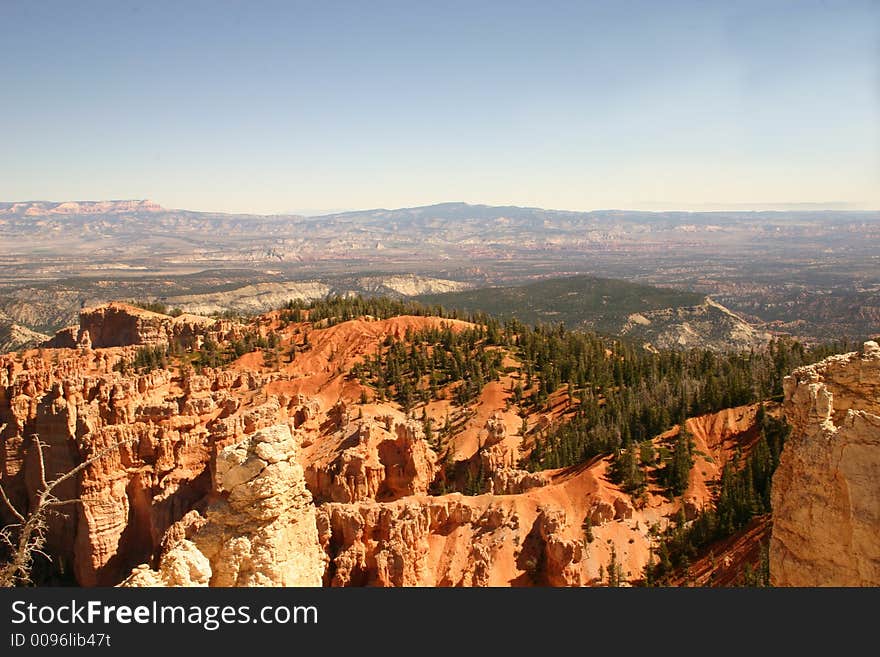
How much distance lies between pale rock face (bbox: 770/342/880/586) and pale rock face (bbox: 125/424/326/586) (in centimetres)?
1085

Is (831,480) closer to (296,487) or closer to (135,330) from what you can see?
(296,487)

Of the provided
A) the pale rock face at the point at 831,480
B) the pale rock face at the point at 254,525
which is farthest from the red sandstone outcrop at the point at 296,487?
the pale rock face at the point at 831,480

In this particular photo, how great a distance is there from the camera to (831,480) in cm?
1252

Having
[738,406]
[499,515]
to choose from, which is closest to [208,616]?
[499,515]

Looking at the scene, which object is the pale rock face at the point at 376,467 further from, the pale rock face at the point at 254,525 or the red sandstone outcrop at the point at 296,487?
the pale rock face at the point at 254,525

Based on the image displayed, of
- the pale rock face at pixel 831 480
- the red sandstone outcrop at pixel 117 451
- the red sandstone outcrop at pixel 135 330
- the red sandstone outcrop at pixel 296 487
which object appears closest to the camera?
the pale rock face at pixel 831 480

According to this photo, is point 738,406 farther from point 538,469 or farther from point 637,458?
point 538,469

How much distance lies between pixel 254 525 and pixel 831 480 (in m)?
12.1

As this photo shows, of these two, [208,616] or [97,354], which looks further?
[97,354]

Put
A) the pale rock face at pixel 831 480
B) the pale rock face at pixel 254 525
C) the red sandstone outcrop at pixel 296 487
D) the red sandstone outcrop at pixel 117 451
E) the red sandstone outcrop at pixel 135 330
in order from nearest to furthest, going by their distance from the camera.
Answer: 1. the pale rock face at pixel 254 525
2. the pale rock face at pixel 831 480
3. the red sandstone outcrop at pixel 296 487
4. the red sandstone outcrop at pixel 117 451
5. the red sandstone outcrop at pixel 135 330

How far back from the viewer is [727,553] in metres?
25.8

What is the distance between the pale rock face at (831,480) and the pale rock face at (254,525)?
427 inches

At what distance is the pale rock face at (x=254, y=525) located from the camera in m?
11.8

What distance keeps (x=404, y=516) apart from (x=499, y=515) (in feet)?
16.9
